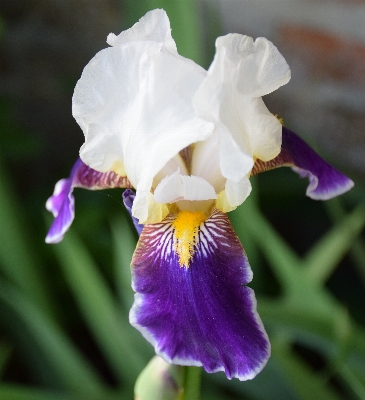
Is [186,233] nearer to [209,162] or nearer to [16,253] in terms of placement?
[209,162]

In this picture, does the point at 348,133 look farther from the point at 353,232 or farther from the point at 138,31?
the point at 138,31

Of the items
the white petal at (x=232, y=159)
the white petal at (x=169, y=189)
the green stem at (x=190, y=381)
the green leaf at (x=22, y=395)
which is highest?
the white petal at (x=232, y=159)

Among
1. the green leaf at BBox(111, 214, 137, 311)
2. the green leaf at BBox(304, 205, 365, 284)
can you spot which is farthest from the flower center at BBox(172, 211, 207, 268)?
the green leaf at BBox(304, 205, 365, 284)

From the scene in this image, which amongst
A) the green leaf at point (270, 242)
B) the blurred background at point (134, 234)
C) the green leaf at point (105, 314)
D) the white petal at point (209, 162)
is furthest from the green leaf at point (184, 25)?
the white petal at point (209, 162)

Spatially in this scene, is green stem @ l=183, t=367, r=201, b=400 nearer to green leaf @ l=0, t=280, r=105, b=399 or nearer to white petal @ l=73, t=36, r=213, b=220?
white petal @ l=73, t=36, r=213, b=220

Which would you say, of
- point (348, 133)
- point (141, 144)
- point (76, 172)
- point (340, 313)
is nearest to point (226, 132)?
point (141, 144)

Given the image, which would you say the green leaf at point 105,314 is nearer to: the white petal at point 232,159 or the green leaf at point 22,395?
the green leaf at point 22,395
